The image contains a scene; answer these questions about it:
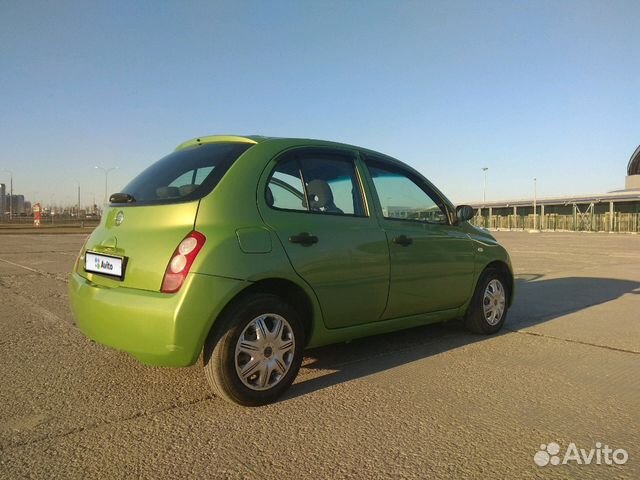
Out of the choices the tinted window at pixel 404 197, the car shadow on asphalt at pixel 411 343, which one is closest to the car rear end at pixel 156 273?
the car shadow on asphalt at pixel 411 343

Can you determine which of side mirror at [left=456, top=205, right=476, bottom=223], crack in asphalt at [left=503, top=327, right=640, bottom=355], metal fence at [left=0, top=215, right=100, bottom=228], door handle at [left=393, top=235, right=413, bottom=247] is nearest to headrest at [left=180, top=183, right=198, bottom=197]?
door handle at [left=393, top=235, right=413, bottom=247]

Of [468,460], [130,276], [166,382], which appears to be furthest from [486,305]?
[130,276]

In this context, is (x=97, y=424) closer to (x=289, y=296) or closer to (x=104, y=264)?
(x=104, y=264)

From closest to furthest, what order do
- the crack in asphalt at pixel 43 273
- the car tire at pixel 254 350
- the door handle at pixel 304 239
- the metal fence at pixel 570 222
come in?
the car tire at pixel 254 350
the door handle at pixel 304 239
the crack in asphalt at pixel 43 273
the metal fence at pixel 570 222

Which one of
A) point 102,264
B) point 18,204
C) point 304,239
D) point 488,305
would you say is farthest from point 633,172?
point 18,204

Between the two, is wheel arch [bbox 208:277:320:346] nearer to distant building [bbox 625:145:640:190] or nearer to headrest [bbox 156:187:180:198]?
headrest [bbox 156:187:180:198]

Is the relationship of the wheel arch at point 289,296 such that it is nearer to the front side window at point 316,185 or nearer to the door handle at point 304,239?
the door handle at point 304,239

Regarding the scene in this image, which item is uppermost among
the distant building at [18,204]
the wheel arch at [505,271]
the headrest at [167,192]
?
the distant building at [18,204]

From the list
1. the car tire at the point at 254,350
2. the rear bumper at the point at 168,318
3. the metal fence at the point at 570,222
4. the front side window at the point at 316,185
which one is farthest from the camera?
the metal fence at the point at 570,222

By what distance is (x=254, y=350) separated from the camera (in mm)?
3051

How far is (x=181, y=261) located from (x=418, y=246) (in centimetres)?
206

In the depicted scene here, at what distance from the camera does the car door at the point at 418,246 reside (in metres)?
3.99

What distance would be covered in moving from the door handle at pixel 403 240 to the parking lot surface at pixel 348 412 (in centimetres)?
94

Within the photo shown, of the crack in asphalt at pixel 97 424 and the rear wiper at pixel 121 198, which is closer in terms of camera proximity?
the crack in asphalt at pixel 97 424
